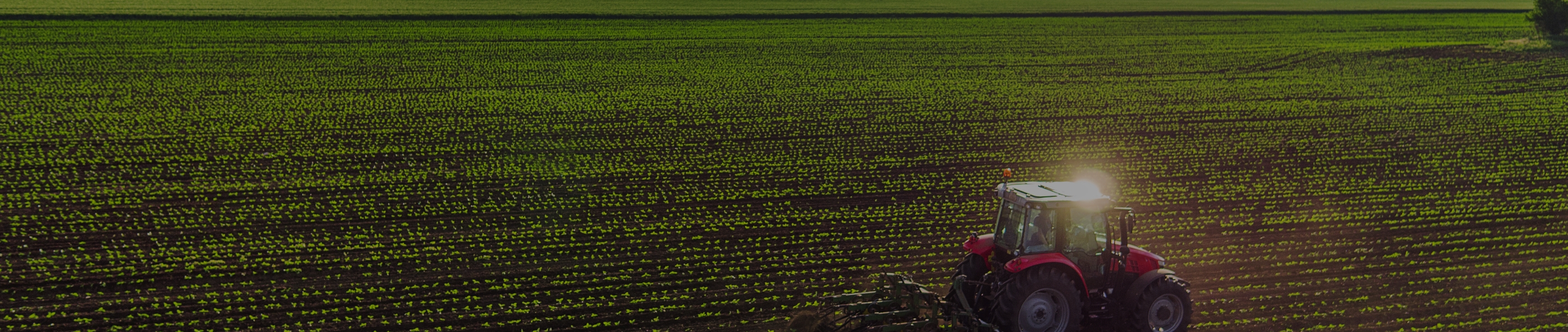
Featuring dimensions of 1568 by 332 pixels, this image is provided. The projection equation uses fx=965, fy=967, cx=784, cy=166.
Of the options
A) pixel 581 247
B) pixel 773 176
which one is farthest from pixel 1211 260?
pixel 581 247

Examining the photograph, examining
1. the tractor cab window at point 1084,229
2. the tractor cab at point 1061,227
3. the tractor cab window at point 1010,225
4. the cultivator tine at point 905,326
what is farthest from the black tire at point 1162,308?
the cultivator tine at point 905,326

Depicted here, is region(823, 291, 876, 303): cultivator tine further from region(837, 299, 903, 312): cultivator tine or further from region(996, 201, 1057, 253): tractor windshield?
region(996, 201, 1057, 253): tractor windshield

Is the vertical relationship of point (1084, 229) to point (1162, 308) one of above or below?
above

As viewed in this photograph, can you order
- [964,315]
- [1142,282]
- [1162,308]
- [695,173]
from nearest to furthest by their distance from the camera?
[964,315]
[1142,282]
[1162,308]
[695,173]

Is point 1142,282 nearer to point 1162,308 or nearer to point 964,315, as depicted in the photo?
point 1162,308

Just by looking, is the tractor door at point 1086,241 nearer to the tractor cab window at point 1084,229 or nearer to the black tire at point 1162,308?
the tractor cab window at point 1084,229

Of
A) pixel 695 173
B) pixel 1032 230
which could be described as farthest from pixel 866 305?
pixel 695 173

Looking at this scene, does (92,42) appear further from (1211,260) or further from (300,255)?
(1211,260)
